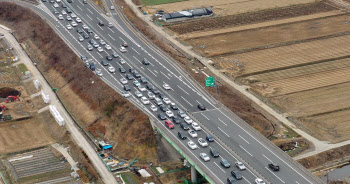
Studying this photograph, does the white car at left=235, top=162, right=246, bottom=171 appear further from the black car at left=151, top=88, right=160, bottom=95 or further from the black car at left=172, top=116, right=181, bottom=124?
the black car at left=151, top=88, right=160, bottom=95

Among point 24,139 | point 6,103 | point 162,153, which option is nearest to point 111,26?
point 6,103

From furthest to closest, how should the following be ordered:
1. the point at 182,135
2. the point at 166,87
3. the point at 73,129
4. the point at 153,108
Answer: the point at 166,87 → the point at 73,129 → the point at 153,108 → the point at 182,135

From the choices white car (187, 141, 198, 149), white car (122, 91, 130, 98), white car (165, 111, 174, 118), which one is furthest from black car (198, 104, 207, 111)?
white car (122, 91, 130, 98)

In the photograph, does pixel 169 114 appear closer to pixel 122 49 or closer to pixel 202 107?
pixel 202 107

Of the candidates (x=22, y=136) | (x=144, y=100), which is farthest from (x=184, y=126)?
(x=22, y=136)

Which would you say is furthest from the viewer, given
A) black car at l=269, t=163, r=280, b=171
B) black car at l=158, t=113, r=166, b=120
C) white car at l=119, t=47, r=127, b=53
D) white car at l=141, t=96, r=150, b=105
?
white car at l=119, t=47, r=127, b=53
